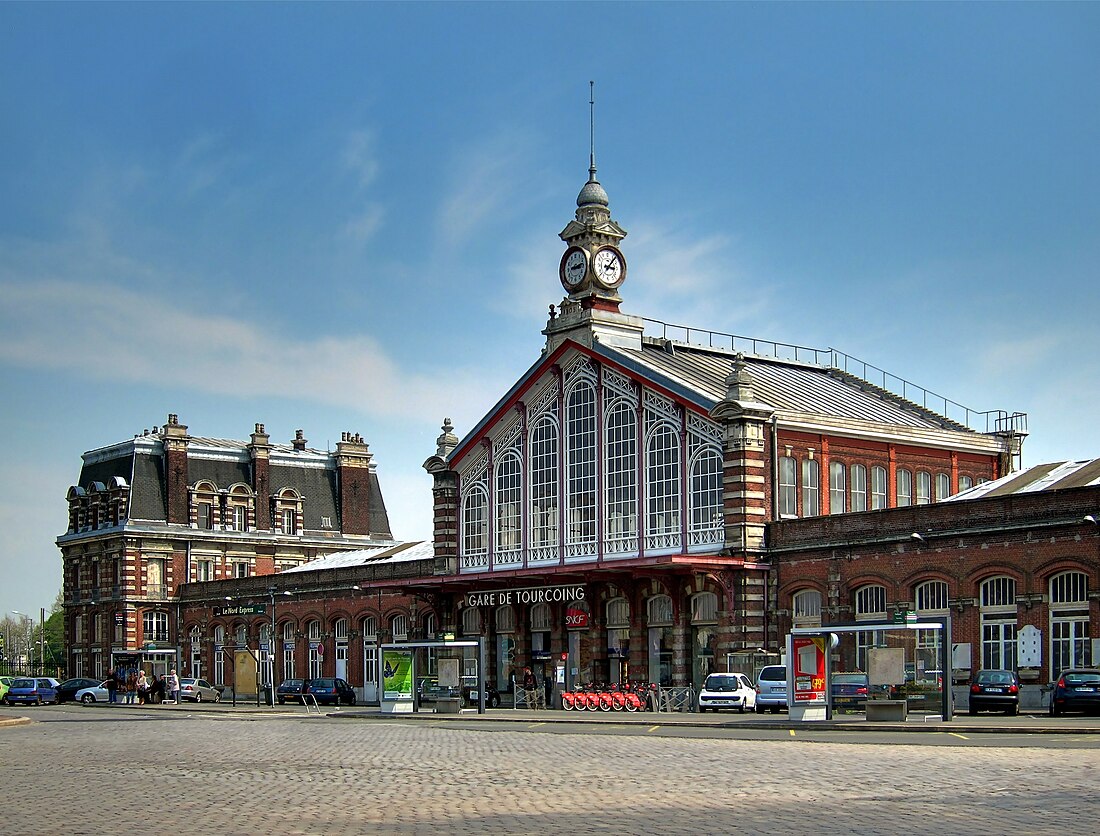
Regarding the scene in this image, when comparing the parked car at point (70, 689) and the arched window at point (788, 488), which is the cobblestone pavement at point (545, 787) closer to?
the arched window at point (788, 488)

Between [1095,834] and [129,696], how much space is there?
204ft

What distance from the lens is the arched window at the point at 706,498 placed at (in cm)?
5981

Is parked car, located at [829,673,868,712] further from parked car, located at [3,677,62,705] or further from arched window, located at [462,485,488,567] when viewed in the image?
parked car, located at [3,677,62,705]

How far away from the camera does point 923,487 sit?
65.1m

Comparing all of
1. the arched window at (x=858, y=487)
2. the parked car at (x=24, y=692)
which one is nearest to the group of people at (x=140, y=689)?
the parked car at (x=24, y=692)

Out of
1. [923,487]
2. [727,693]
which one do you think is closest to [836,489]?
[923,487]

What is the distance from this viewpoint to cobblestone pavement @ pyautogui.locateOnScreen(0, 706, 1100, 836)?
17625 mm

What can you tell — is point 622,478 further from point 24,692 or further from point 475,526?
point 24,692

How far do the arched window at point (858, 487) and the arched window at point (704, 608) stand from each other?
713cm

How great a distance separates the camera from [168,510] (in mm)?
96875

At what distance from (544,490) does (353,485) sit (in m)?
40.7

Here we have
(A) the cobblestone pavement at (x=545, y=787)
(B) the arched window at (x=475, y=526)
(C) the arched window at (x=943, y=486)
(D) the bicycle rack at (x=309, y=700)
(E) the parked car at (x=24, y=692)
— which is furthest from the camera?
(E) the parked car at (x=24, y=692)

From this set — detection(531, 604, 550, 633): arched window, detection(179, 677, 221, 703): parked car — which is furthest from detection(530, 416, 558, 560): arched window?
detection(179, 677, 221, 703): parked car

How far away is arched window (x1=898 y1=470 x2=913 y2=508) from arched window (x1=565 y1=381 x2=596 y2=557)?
11.7 meters
